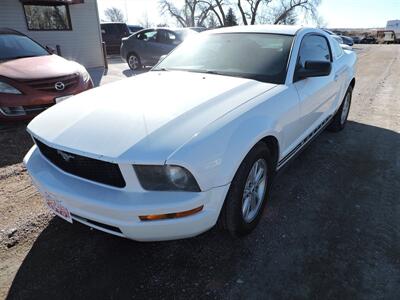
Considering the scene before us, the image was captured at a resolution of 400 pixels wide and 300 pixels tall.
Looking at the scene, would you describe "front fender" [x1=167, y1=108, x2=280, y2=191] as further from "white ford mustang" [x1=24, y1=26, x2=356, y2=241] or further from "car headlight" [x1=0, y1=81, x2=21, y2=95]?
"car headlight" [x1=0, y1=81, x2=21, y2=95]

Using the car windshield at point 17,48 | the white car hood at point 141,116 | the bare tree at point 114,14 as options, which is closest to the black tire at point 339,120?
the white car hood at point 141,116

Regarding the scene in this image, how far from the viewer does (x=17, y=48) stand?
633 centimetres

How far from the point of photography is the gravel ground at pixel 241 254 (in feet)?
7.38

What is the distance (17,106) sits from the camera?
16.2 feet

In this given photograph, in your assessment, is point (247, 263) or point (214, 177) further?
point (247, 263)

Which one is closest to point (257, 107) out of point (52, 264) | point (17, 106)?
point (52, 264)

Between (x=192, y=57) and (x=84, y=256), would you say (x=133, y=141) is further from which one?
(x=192, y=57)

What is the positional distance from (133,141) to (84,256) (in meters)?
1.08

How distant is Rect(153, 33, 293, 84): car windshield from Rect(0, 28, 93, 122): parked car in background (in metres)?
2.22

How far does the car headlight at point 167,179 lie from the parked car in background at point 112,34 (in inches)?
726

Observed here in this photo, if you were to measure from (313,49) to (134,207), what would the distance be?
2951 mm

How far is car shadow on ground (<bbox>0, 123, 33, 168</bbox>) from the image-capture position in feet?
13.8

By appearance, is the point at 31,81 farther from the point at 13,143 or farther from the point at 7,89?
the point at 13,143

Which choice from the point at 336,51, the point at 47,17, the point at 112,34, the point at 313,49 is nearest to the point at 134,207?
the point at 313,49
